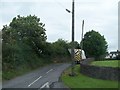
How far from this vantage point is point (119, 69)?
28.8 metres

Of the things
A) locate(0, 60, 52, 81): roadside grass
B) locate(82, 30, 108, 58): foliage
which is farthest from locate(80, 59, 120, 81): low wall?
locate(82, 30, 108, 58): foliage

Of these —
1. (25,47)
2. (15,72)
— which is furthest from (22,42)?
(15,72)

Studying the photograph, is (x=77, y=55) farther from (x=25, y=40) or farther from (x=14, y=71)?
(x=14, y=71)

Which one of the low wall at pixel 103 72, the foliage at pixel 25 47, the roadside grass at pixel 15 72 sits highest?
the foliage at pixel 25 47

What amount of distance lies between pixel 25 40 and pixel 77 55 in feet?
30.7

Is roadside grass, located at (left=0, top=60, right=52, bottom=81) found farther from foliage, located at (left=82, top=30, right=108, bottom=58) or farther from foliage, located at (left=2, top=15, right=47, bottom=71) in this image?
foliage, located at (left=82, top=30, right=108, bottom=58)

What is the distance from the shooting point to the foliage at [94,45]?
415 feet

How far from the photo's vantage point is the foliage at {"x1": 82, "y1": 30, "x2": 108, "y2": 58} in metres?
126

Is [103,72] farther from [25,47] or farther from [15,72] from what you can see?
[25,47]

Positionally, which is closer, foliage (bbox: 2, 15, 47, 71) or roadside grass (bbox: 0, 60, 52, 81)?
roadside grass (bbox: 0, 60, 52, 81)

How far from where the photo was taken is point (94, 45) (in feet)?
426

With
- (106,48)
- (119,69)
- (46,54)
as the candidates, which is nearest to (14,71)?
(119,69)

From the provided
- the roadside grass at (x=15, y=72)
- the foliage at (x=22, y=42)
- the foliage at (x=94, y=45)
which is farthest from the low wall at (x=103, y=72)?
the foliage at (x=94, y=45)

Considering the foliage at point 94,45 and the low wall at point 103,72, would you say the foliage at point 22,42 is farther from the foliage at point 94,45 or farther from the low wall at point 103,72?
the foliage at point 94,45
